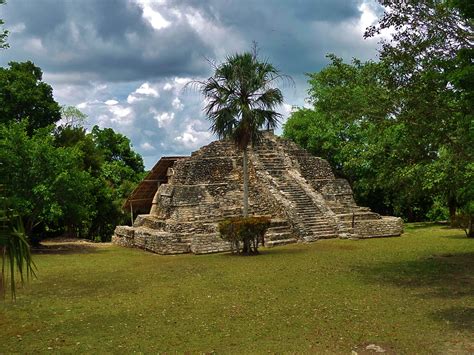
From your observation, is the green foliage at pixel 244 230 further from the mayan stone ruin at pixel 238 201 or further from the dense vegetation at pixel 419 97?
the dense vegetation at pixel 419 97

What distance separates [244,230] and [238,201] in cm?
618

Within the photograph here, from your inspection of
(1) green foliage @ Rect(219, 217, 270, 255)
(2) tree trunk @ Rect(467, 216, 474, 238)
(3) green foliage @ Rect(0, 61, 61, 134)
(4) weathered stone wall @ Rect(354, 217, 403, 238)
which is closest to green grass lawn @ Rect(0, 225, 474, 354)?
(1) green foliage @ Rect(219, 217, 270, 255)

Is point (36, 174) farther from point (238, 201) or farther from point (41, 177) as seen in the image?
point (238, 201)

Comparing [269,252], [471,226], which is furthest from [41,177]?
[471,226]

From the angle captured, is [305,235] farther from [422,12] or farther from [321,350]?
[321,350]

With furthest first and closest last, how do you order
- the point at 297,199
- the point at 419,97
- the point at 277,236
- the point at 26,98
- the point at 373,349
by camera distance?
the point at 26,98 < the point at 297,199 < the point at 277,236 < the point at 419,97 < the point at 373,349

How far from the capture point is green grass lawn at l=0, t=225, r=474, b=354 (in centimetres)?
731

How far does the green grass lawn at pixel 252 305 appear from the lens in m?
7.31

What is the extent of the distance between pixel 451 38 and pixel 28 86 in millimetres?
21189

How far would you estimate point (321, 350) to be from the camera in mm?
6848

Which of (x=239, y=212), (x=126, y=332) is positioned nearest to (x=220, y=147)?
(x=239, y=212)

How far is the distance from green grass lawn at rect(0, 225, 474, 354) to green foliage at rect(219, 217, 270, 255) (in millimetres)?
1180

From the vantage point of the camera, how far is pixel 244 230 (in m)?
17.0

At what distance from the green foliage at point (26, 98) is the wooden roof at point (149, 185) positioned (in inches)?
236
